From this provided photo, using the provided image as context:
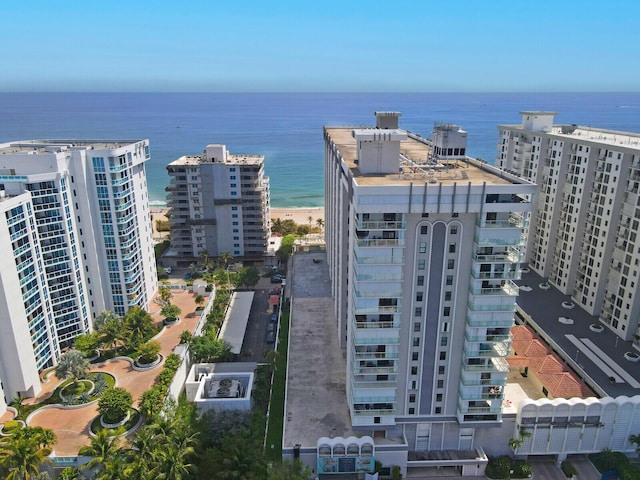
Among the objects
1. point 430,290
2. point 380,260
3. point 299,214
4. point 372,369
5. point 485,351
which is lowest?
point 299,214

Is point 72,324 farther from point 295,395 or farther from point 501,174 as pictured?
point 501,174

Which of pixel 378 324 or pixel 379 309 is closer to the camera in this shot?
pixel 379 309

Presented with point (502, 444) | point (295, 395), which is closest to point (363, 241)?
point (295, 395)

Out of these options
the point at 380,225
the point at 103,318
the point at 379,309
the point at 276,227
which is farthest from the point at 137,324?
the point at 276,227

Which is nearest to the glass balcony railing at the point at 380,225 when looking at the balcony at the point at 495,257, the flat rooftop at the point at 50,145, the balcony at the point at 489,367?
the balcony at the point at 495,257

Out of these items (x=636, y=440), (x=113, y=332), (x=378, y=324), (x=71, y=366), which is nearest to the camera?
(x=378, y=324)

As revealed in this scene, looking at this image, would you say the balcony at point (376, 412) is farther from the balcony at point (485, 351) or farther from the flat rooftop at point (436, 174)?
the flat rooftop at point (436, 174)

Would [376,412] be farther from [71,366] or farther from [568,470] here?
[71,366]
